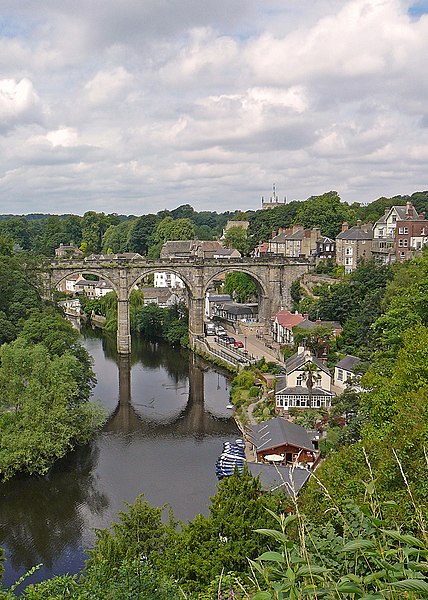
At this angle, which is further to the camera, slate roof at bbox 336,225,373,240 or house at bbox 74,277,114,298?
house at bbox 74,277,114,298

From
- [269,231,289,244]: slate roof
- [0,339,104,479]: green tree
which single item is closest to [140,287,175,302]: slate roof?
[269,231,289,244]: slate roof

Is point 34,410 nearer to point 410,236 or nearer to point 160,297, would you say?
point 410,236

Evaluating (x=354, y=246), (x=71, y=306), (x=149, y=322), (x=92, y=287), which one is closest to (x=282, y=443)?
(x=354, y=246)

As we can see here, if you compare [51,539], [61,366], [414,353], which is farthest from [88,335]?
[414,353]

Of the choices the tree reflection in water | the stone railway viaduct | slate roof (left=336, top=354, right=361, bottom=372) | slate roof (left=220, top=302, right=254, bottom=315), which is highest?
the stone railway viaduct

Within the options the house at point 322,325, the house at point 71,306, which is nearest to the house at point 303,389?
the house at point 322,325

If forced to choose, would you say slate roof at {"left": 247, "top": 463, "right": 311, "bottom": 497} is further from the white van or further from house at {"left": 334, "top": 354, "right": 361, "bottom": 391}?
the white van

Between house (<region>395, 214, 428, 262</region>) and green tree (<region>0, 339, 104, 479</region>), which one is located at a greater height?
house (<region>395, 214, 428, 262</region>)
